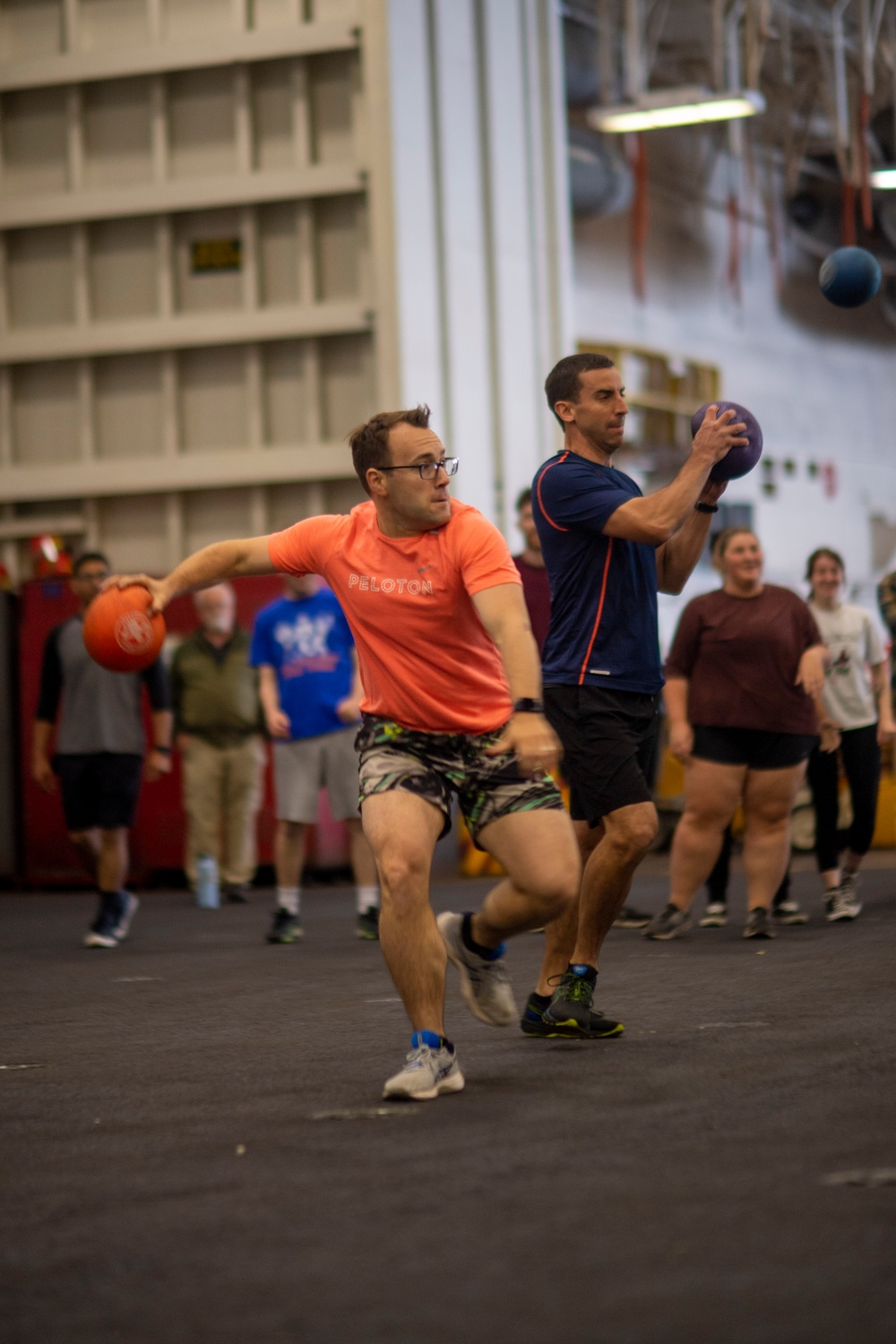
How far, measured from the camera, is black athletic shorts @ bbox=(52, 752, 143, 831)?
8465 millimetres

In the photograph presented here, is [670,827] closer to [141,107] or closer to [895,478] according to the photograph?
[141,107]

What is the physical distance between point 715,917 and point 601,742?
349cm

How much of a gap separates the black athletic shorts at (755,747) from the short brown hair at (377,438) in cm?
349

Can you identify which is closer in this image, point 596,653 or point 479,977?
point 479,977

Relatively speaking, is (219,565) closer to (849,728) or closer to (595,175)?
(849,728)

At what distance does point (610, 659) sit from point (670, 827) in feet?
25.3

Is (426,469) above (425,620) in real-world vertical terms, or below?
above

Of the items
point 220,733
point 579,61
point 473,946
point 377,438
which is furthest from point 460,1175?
point 579,61

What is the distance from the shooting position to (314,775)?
8477mm

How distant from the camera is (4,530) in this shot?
12.5 metres

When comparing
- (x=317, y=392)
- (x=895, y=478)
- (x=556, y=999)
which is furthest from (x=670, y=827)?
(x=895, y=478)

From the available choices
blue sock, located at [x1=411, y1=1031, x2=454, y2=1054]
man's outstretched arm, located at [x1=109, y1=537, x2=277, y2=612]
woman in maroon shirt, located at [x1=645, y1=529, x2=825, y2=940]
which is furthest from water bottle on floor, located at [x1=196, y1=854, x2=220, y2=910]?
blue sock, located at [x1=411, y1=1031, x2=454, y2=1054]

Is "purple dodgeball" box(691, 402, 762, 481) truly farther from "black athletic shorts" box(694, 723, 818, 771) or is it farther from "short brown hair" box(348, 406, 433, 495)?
"black athletic shorts" box(694, 723, 818, 771)

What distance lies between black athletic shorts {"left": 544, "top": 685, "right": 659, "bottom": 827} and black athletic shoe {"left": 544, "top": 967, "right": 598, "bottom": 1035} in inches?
17.4
